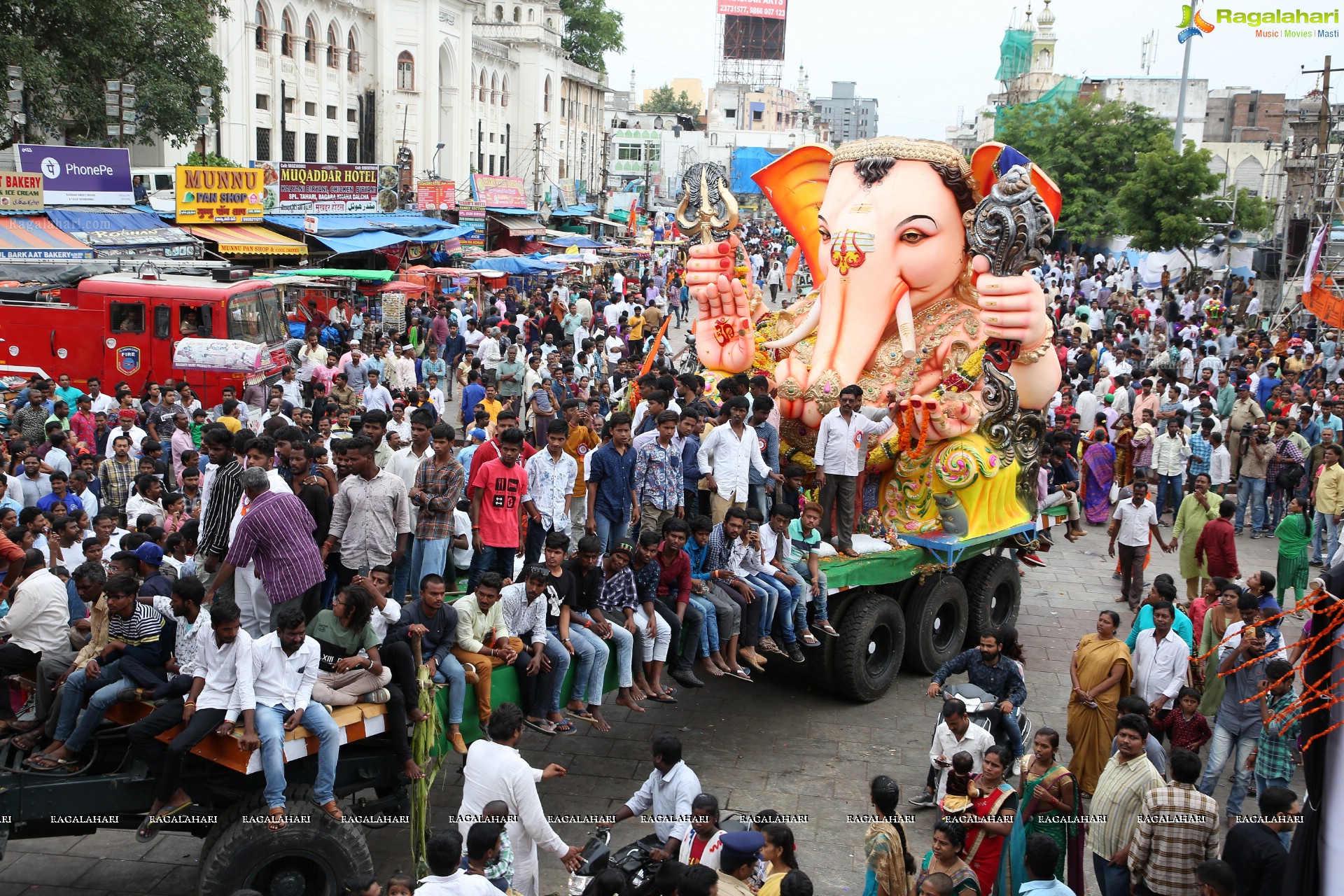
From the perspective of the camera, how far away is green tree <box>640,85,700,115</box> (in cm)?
12038

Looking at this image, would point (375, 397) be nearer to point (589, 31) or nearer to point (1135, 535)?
point (1135, 535)

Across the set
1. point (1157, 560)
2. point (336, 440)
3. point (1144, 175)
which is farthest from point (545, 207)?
point (336, 440)

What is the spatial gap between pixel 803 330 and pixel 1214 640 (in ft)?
14.5

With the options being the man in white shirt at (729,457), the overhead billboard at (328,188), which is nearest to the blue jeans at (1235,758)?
the man in white shirt at (729,457)

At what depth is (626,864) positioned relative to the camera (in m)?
5.50

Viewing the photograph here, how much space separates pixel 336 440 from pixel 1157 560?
380 inches

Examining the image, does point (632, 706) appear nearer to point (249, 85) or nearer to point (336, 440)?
point (336, 440)

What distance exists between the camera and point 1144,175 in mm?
29906

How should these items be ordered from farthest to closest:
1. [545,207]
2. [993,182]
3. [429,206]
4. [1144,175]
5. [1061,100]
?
[545,207], [1061,100], [429,206], [1144,175], [993,182]

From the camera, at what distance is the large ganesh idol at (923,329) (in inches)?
370

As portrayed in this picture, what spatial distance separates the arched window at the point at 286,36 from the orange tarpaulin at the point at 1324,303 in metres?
30.4

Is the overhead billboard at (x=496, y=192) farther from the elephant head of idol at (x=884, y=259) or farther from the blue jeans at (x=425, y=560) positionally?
the blue jeans at (x=425, y=560)

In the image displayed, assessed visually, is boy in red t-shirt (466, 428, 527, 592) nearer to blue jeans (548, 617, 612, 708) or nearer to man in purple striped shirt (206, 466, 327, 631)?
blue jeans (548, 617, 612, 708)

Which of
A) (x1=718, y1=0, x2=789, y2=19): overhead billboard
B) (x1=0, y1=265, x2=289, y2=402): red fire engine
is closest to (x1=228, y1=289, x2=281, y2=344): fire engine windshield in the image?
(x1=0, y1=265, x2=289, y2=402): red fire engine
